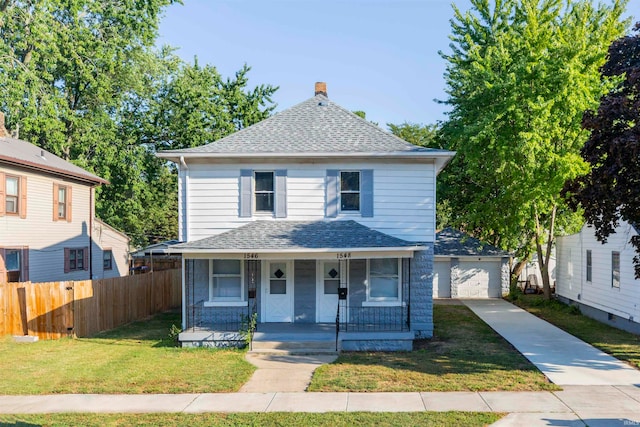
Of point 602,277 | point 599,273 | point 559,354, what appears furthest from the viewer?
point 599,273

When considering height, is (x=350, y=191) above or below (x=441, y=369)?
above

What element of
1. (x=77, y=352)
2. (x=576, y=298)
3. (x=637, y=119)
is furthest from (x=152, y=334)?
(x=576, y=298)

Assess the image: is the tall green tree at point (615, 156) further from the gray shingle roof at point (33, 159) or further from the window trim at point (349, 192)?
the gray shingle roof at point (33, 159)

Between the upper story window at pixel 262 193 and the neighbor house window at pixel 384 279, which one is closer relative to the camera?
the neighbor house window at pixel 384 279

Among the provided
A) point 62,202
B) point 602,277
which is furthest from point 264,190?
point 62,202

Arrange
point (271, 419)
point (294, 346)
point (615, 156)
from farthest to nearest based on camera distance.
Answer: point (294, 346), point (615, 156), point (271, 419)

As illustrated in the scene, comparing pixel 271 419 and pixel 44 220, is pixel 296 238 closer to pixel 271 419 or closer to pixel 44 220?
pixel 271 419

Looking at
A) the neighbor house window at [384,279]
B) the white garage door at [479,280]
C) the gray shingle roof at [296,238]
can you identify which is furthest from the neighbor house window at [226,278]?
the white garage door at [479,280]

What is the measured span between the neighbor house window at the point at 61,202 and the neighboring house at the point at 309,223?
9763mm

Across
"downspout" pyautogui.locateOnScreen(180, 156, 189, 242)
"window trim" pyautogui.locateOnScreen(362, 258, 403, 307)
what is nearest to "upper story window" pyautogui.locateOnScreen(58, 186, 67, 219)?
"downspout" pyautogui.locateOnScreen(180, 156, 189, 242)

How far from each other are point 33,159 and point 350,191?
13.6 metres

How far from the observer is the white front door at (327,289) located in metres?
14.5

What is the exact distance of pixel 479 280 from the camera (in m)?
25.0

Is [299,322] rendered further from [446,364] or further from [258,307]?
[446,364]
